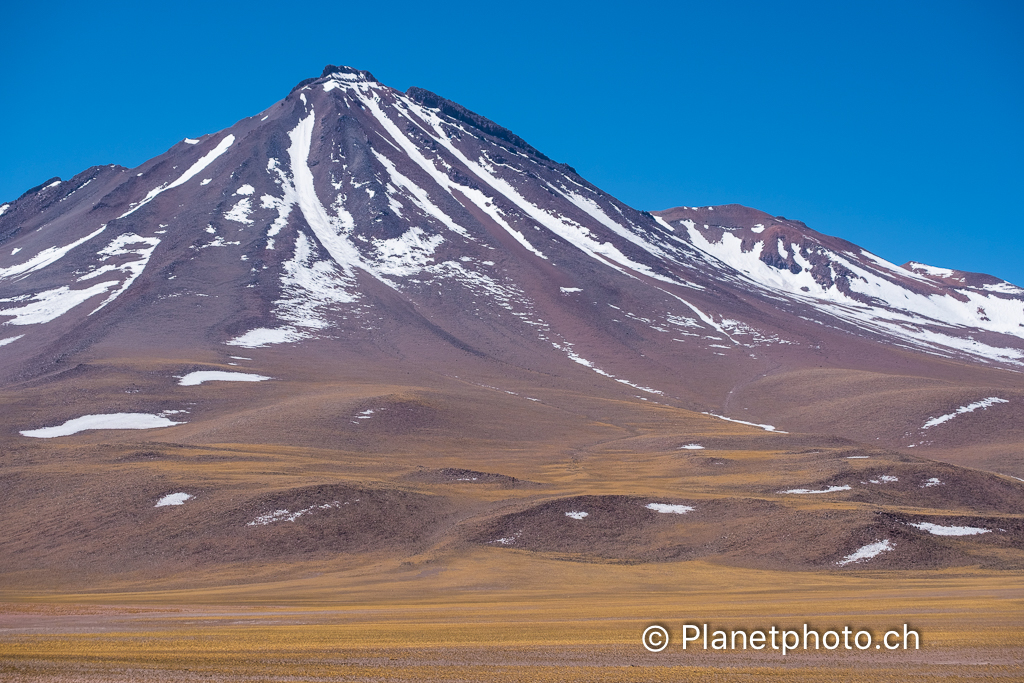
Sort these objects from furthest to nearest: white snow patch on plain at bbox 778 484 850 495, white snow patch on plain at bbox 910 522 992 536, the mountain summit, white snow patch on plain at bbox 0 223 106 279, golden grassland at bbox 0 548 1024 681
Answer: white snow patch on plain at bbox 0 223 106 279 → the mountain summit → white snow patch on plain at bbox 778 484 850 495 → white snow patch on plain at bbox 910 522 992 536 → golden grassland at bbox 0 548 1024 681

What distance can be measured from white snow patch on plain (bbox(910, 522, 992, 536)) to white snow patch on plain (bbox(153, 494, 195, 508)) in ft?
136

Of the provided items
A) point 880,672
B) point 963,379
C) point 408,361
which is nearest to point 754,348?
point 963,379

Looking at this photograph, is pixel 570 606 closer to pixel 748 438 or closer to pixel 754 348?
pixel 748 438

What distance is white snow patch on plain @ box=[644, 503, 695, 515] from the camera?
46.6m

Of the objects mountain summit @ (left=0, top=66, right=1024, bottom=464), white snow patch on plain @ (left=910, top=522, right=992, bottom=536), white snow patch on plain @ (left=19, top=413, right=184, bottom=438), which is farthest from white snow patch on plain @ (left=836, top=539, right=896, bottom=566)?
white snow patch on plain @ (left=19, top=413, right=184, bottom=438)

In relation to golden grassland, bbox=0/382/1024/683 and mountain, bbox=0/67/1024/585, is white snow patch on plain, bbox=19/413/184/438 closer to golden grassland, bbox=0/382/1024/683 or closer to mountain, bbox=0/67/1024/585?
mountain, bbox=0/67/1024/585

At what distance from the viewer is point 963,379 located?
13300cm

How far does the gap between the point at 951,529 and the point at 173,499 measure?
43998 mm

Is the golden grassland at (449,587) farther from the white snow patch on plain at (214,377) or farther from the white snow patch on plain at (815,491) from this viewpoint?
the white snow patch on plain at (214,377)

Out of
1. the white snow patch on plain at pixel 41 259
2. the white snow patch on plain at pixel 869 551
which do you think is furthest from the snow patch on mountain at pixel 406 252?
the white snow patch on plain at pixel 869 551

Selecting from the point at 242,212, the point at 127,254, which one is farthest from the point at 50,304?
the point at 242,212

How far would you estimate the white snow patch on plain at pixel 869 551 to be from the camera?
123 feet

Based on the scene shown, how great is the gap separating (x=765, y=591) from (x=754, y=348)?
120 metres

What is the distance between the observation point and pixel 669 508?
4716 centimetres
